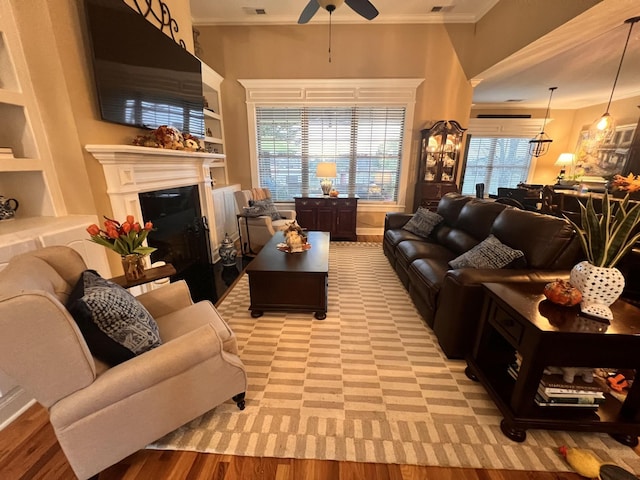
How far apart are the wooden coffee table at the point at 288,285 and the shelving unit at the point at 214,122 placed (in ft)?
9.95

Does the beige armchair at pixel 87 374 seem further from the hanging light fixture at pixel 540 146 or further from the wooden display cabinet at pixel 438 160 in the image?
the hanging light fixture at pixel 540 146

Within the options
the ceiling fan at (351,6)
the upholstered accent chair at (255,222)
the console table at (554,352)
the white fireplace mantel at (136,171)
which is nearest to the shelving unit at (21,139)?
the white fireplace mantel at (136,171)

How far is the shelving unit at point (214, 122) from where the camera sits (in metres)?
4.45

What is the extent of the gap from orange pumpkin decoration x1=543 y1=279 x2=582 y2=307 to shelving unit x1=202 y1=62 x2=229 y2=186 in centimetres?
465

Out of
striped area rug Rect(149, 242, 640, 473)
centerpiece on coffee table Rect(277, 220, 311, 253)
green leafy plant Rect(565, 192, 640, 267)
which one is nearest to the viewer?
green leafy plant Rect(565, 192, 640, 267)

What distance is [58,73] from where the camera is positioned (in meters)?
1.83

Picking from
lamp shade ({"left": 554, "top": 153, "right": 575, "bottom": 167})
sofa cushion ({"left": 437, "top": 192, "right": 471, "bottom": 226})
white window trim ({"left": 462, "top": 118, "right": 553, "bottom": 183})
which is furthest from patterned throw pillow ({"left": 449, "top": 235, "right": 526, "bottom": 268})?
lamp shade ({"left": 554, "top": 153, "right": 575, "bottom": 167})

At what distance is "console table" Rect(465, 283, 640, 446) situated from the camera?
1203 mm

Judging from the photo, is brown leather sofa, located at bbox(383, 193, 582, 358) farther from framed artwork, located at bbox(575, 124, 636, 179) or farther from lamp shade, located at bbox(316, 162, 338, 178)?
framed artwork, located at bbox(575, 124, 636, 179)

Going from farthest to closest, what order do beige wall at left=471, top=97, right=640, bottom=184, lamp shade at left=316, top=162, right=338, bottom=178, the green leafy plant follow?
beige wall at left=471, top=97, right=640, bottom=184
lamp shade at left=316, top=162, right=338, bottom=178
the green leafy plant

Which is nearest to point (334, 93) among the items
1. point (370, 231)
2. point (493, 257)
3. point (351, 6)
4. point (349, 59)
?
point (349, 59)

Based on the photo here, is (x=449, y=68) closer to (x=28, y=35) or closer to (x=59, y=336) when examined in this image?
(x=28, y=35)

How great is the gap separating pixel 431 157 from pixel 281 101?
118 inches

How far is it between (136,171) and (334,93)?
3765 mm
